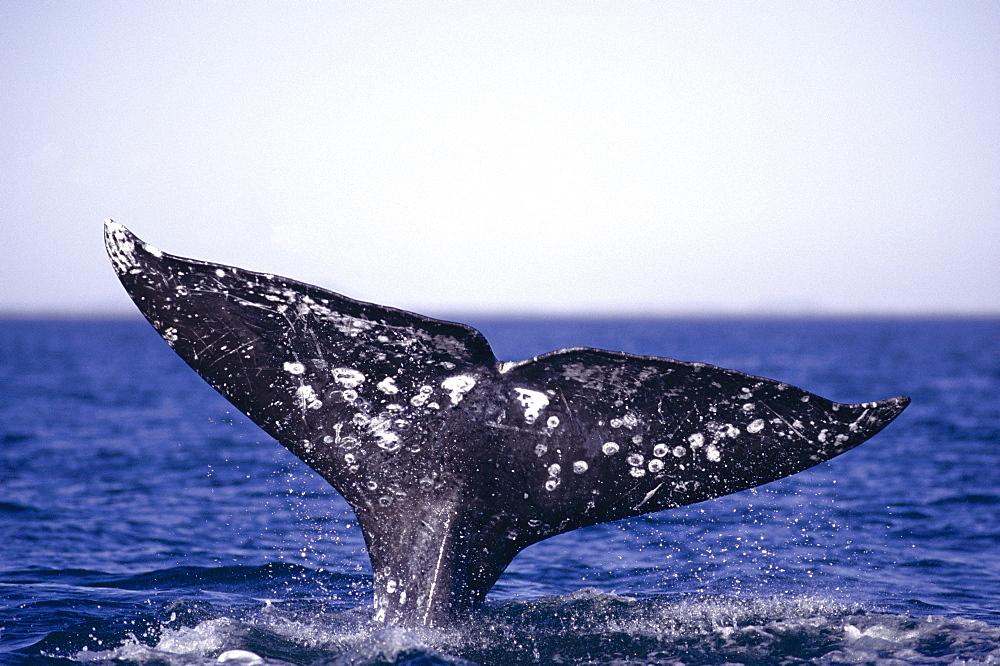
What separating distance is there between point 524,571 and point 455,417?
4.73 m

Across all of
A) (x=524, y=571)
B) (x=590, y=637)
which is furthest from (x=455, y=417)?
(x=524, y=571)

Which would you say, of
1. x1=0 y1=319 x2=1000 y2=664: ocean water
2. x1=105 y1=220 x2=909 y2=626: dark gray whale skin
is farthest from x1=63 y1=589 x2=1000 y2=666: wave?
x1=105 y1=220 x2=909 y2=626: dark gray whale skin

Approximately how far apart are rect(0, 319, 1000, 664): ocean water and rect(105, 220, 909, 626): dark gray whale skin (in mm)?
686

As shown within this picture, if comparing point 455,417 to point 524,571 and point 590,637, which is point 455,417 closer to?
point 590,637

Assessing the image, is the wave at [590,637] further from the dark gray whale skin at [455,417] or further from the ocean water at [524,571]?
the dark gray whale skin at [455,417]

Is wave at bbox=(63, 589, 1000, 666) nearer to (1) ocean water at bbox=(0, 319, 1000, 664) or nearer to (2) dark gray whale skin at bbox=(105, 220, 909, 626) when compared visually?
(1) ocean water at bbox=(0, 319, 1000, 664)

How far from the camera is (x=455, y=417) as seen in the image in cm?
472

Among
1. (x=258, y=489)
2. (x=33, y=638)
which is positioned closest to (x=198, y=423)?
(x=258, y=489)

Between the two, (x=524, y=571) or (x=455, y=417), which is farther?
(x=524, y=571)

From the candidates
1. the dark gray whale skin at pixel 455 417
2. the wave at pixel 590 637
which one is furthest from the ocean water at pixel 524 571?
the dark gray whale skin at pixel 455 417

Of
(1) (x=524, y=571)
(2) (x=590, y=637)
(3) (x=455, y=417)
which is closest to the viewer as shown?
(3) (x=455, y=417)

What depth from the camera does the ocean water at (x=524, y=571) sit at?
19.4 ft

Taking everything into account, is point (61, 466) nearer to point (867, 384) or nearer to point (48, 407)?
point (48, 407)

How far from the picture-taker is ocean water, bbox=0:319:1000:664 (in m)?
5.90
